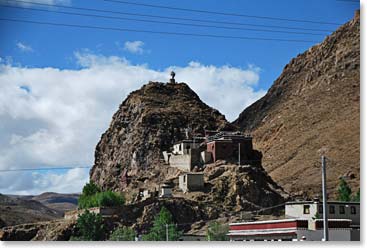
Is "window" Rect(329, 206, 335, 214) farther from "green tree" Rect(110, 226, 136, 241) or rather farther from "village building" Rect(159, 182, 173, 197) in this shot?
"village building" Rect(159, 182, 173, 197)

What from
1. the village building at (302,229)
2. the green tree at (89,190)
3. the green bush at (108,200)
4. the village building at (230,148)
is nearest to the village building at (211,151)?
the village building at (230,148)

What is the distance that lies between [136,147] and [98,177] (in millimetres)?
5118

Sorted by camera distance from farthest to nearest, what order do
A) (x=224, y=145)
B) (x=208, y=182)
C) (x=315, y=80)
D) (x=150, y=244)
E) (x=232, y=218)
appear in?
(x=315, y=80)
(x=224, y=145)
(x=208, y=182)
(x=232, y=218)
(x=150, y=244)

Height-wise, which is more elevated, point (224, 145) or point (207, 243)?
point (224, 145)

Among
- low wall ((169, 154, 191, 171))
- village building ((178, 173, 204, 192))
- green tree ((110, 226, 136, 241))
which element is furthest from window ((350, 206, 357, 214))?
low wall ((169, 154, 191, 171))

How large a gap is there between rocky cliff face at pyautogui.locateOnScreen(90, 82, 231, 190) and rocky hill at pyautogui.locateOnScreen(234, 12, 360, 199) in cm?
877

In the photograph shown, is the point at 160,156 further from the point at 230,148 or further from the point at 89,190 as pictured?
the point at 89,190

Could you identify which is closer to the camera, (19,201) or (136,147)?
(136,147)

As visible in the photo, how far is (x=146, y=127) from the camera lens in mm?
Result: 41250

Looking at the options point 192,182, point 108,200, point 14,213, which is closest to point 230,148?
point 192,182

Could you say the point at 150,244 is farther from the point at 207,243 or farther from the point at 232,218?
the point at 232,218

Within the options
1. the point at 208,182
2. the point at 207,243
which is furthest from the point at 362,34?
the point at 208,182

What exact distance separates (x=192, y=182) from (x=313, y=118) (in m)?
28.8

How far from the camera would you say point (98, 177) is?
4484 centimetres
